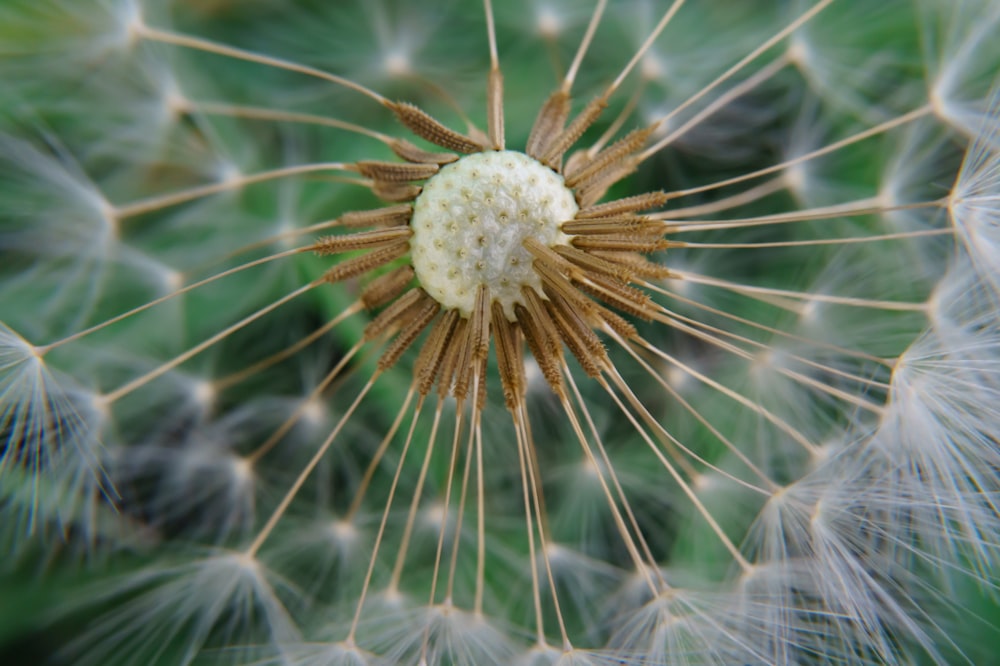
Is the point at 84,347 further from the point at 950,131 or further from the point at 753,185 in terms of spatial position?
the point at 950,131

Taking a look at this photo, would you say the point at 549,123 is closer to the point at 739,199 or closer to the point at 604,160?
the point at 604,160

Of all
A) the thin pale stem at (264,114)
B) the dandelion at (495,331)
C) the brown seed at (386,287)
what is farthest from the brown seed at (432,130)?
the brown seed at (386,287)

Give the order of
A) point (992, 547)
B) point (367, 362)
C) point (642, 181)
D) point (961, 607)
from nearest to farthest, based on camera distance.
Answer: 1. point (992, 547)
2. point (961, 607)
3. point (367, 362)
4. point (642, 181)

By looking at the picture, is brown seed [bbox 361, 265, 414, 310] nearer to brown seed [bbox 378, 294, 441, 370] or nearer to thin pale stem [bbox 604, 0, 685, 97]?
brown seed [bbox 378, 294, 441, 370]

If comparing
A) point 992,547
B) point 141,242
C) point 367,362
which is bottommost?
point 992,547

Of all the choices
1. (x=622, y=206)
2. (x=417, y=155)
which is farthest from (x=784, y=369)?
(x=417, y=155)

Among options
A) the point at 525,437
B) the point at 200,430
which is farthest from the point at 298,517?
the point at 525,437

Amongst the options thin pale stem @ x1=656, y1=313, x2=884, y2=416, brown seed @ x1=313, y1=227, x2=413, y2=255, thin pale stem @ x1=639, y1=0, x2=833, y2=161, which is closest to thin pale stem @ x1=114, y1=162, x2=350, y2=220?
brown seed @ x1=313, y1=227, x2=413, y2=255
